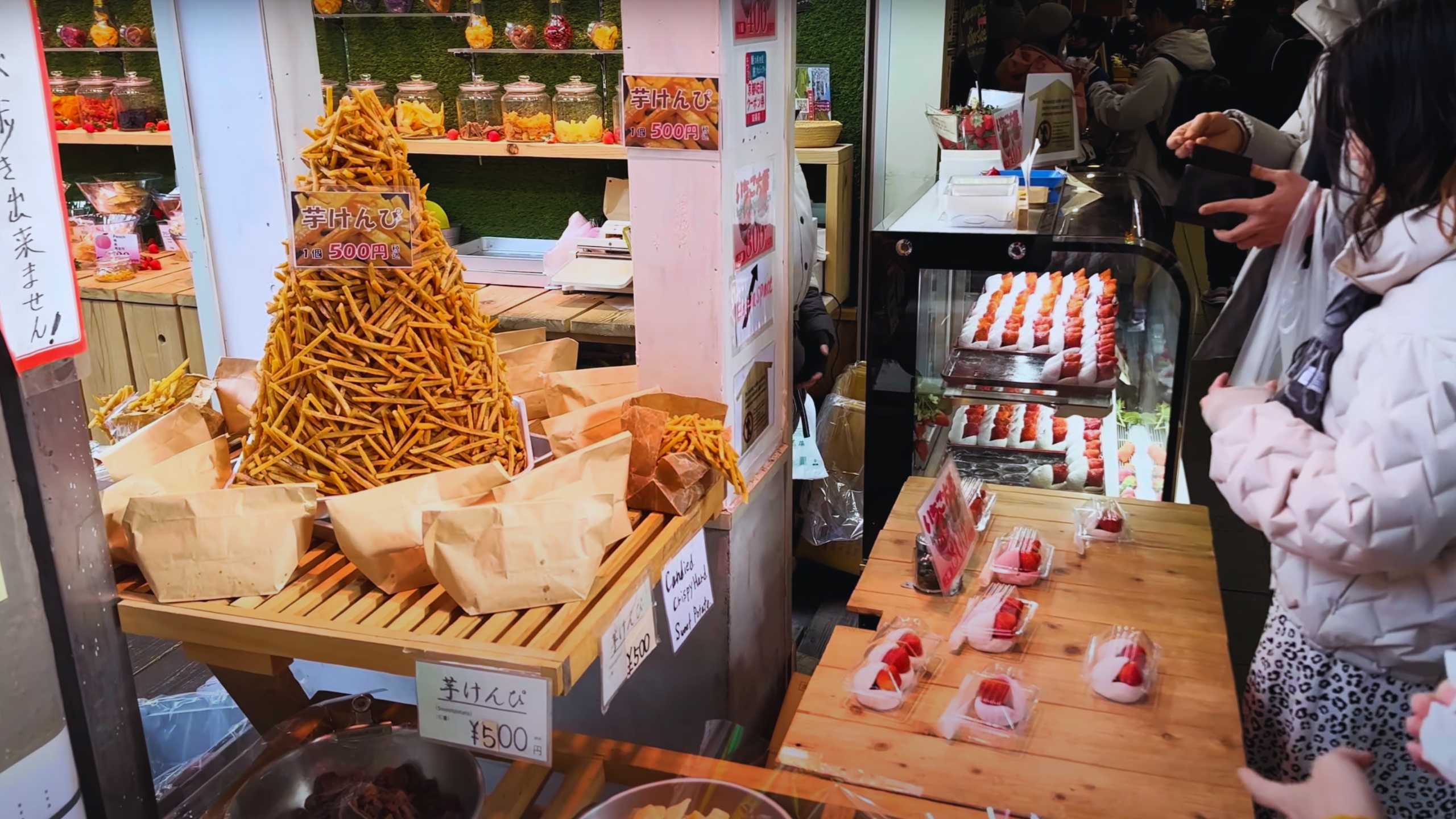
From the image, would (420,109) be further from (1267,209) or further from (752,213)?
(1267,209)

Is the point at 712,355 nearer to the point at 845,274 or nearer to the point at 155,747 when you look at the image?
the point at 155,747

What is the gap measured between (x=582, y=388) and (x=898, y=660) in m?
0.66

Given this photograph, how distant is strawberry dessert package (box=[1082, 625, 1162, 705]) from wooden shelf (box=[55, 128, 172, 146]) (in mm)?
4062

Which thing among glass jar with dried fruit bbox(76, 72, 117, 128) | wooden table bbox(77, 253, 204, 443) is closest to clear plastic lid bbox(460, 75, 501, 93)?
wooden table bbox(77, 253, 204, 443)

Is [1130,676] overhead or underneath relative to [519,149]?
underneath

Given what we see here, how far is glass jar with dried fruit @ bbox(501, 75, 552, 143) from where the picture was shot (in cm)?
399

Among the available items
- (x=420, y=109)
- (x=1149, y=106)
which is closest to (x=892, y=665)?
(x=420, y=109)

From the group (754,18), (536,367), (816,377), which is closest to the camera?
(536,367)

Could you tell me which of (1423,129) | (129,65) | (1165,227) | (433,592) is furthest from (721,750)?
(129,65)

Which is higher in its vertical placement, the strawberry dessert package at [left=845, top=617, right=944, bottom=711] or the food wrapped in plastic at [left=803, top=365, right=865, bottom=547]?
the strawberry dessert package at [left=845, top=617, right=944, bottom=711]

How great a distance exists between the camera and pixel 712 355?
1893 millimetres

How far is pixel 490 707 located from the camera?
3.62ft

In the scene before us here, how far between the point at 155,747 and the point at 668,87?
144 cm

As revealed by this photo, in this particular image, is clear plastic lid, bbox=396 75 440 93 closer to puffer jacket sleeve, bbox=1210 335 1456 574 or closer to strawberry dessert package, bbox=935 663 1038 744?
strawberry dessert package, bbox=935 663 1038 744
